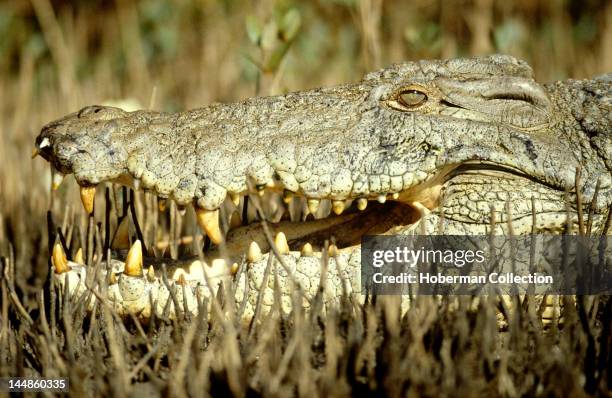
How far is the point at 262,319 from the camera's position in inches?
100

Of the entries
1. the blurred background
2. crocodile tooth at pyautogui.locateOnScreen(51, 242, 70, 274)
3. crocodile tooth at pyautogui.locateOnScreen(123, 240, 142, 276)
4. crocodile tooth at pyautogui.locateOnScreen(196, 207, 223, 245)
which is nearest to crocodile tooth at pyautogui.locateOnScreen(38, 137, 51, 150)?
crocodile tooth at pyautogui.locateOnScreen(51, 242, 70, 274)

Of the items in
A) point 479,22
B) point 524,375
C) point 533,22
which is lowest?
point 524,375

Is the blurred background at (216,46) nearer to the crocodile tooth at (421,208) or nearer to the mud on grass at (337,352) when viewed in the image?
the crocodile tooth at (421,208)

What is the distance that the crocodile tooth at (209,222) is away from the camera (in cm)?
252

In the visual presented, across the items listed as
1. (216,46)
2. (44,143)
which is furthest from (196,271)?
(216,46)

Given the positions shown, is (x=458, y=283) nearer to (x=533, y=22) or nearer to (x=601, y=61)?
(x=601, y=61)

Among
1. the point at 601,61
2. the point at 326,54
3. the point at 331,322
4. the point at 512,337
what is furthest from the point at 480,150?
the point at 326,54

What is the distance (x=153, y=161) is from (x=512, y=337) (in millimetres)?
1229

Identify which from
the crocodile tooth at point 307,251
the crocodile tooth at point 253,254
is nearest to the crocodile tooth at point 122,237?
the crocodile tooth at point 253,254

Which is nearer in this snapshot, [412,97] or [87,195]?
[87,195]

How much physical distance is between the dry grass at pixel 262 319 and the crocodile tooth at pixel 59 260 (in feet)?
0.25

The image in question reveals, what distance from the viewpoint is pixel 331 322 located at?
213cm

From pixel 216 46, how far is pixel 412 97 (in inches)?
213

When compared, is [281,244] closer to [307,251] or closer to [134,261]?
[307,251]
